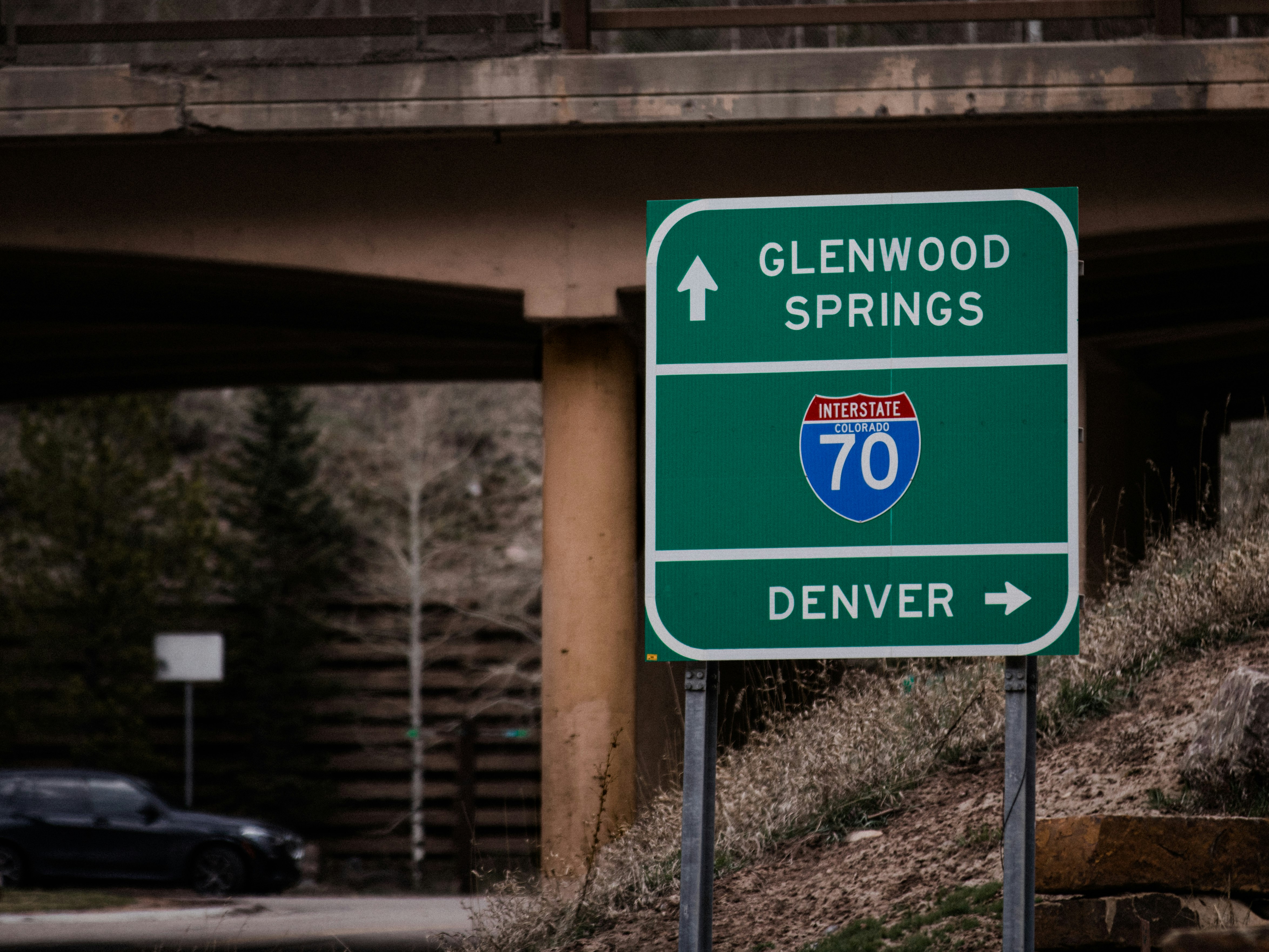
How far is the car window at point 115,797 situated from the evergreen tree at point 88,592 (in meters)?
7.73

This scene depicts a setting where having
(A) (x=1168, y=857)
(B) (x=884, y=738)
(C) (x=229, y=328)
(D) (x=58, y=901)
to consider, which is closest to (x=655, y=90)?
(B) (x=884, y=738)

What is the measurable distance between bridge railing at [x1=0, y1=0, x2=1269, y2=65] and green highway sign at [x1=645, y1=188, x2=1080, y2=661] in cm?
572

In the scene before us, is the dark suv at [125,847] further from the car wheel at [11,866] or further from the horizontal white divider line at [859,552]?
the horizontal white divider line at [859,552]

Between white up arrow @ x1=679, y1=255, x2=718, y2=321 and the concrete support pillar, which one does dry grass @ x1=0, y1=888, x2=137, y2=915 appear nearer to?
the concrete support pillar

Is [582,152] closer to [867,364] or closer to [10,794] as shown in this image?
[867,364]

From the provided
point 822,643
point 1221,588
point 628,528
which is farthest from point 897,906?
point 628,528

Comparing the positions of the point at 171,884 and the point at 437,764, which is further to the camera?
the point at 437,764

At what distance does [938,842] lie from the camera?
22.8 ft

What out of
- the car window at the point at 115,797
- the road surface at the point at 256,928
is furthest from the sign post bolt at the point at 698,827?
the car window at the point at 115,797

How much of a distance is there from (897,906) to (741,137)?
6.16 meters

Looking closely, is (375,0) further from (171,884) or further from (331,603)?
(331,603)

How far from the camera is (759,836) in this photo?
7.66m

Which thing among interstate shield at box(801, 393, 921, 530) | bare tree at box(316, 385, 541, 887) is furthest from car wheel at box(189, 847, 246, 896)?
interstate shield at box(801, 393, 921, 530)

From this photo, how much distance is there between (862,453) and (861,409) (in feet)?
0.51
